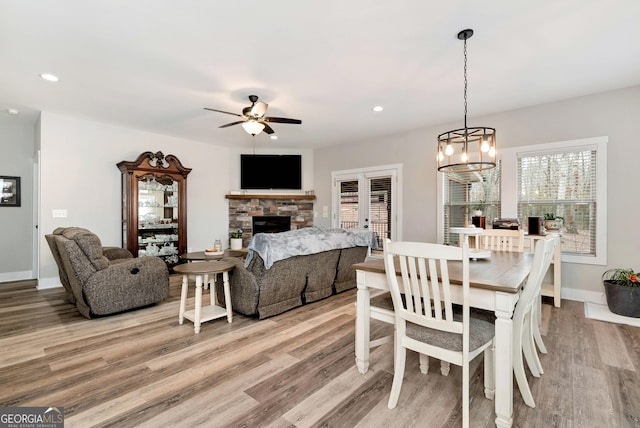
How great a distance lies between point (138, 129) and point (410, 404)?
18.8 feet

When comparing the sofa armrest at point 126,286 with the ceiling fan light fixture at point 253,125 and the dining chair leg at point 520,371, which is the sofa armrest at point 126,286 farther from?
the dining chair leg at point 520,371

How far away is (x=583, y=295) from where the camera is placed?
3861mm

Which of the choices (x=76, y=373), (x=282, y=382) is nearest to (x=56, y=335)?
(x=76, y=373)

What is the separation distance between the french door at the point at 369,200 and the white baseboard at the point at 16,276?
5.51 m

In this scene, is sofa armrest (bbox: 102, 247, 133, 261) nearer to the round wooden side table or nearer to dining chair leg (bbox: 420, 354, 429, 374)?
the round wooden side table

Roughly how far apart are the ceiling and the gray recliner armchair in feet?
5.87

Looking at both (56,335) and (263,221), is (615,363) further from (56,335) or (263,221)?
(263,221)

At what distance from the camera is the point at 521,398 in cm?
189

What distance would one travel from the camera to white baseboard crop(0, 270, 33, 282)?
5.08m

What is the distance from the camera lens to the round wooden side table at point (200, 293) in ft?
9.58

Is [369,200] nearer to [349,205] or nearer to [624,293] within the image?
[349,205]

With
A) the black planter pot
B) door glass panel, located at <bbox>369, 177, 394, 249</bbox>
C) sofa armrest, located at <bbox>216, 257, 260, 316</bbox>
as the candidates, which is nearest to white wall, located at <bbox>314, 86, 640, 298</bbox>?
the black planter pot

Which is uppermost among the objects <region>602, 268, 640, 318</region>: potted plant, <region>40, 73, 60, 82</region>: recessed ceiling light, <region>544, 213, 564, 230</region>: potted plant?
<region>40, 73, 60, 82</region>: recessed ceiling light

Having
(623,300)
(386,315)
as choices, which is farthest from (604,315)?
(386,315)
